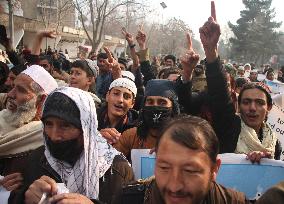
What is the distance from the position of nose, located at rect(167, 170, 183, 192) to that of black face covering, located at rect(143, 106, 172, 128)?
1.62 metres

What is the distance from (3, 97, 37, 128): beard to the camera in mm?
3113

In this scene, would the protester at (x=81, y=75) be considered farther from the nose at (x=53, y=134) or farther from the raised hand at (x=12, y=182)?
the raised hand at (x=12, y=182)

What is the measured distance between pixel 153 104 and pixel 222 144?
2.18 ft

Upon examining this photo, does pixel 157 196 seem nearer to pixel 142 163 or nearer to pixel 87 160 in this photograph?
pixel 87 160

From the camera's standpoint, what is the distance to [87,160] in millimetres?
2295

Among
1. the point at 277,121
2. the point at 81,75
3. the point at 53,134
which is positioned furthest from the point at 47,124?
the point at 277,121

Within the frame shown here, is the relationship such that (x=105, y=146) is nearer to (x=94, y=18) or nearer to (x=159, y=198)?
(x=159, y=198)

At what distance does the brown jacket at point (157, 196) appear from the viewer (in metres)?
1.79

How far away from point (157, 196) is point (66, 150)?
30.1 inches

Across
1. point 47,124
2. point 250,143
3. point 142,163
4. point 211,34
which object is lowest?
point 142,163

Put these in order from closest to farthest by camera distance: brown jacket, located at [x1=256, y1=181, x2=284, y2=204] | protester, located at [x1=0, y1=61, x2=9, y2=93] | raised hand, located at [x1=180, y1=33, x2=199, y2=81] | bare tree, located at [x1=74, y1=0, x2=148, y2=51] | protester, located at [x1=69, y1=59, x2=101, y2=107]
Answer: brown jacket, located at [x1=256, y1=181, x2=284, y2=204], raised hand, located at [x1=180, y1=33, x2=199, y2=81], protester, located at [x1=0, y1=61, x2=9, y2=93], protester, located at [x1=69, y1=59, x2=101, y2=107], bare tree, located at [x1=74, y1=0, x2=148, y2=51]

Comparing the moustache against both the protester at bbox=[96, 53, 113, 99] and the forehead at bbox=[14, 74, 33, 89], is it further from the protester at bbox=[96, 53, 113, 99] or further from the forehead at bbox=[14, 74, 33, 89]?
the protester at bbox=[96, 53, 113, 99]

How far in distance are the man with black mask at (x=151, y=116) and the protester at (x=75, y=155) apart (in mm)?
735

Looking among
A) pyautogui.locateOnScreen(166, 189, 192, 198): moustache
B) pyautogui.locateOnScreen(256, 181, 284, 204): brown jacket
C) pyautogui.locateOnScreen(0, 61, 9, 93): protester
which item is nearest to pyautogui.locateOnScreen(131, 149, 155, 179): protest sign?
pyautogui.locateOnScreen(166, 189, 192, 198): moustache
